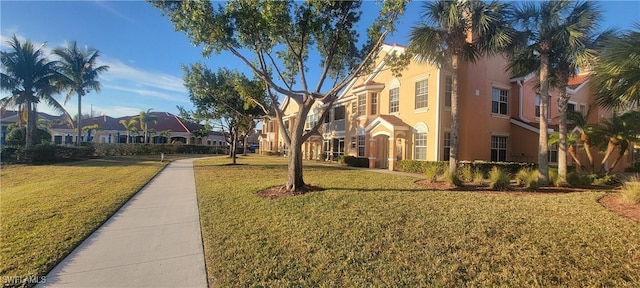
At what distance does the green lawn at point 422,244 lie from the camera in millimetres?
3943

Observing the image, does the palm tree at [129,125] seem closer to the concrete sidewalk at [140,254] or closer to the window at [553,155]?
the concrete sidewalk at [140,254]

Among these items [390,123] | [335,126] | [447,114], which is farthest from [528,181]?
[335,126]

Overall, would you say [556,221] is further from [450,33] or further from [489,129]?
[489,129]

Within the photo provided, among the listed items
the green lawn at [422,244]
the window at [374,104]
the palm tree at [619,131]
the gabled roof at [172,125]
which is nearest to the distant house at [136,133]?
the gabled roof at [172,125]

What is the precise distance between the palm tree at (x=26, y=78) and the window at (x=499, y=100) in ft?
108

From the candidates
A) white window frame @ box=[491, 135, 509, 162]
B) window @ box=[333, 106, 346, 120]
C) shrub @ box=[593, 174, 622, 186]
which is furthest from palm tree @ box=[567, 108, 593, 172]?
window @ box=[333, 106, 346, 120]

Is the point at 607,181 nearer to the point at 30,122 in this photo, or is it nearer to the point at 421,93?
the point at 421,93

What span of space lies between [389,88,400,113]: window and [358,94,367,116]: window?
2.30 metres

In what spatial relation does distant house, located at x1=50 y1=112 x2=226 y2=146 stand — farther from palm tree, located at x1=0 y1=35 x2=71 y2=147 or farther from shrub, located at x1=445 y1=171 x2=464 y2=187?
shrub, located at x1=445 y1=171 x2=464 y2=187

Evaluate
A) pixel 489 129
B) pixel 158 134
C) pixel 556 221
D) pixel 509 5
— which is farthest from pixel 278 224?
pixel 158 134

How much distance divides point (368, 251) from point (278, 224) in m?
2.28

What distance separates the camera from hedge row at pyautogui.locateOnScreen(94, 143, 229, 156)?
110 ft

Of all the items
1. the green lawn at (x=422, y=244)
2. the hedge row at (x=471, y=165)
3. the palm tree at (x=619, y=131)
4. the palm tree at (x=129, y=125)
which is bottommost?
the green lawn at (x=422, y=244)

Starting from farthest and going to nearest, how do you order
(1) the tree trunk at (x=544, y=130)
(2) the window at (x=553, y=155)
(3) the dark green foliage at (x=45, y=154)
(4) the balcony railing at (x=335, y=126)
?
(4) the balcony railing at (x=335, y=126) → (3) the dark green foliage at (x=45, y=154) → (2) the window at (x=553, y=155) → (1) the tree trunk at (x=544, y=130)
